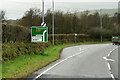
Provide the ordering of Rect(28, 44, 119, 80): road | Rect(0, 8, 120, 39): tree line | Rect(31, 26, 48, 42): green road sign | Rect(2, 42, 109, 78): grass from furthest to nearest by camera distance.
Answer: Rect(0, 8, 120, 39): tree line → Rect(31, 26, 48, 42): green road sign → Rect(2, 42, 109, 78): grass → Rect(28, 44, 119, 80): road

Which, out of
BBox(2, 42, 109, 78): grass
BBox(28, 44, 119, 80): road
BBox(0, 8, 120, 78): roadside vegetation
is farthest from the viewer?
BBox(0, 8, 120, 78): roadside vegetation

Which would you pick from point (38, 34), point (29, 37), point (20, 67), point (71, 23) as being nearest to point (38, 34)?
point (38, 34)

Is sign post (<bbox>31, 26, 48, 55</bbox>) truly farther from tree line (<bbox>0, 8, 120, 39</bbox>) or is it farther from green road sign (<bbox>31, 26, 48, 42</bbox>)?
tree line (<bbox>0, 8, 120, 39</bbox>)

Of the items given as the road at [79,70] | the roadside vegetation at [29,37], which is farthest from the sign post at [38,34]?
the road at [79,70]

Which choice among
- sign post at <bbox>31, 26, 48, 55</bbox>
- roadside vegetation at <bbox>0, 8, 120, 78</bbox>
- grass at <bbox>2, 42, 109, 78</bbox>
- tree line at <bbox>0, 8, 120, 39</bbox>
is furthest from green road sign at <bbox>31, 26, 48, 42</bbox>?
tree line at <bbox>0, 8, 120, 39</bbox>

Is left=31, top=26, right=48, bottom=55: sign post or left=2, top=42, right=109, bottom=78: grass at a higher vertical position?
left=31, top=26, right=48, bottom=55: sign post

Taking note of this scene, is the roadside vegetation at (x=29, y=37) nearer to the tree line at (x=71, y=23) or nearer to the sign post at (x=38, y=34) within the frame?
the tree line at (x=71, y=23)

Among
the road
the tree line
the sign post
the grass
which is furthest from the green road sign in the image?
the tree line

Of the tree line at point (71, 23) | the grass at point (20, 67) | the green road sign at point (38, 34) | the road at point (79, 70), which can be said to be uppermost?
the tree line at point (71, 23)

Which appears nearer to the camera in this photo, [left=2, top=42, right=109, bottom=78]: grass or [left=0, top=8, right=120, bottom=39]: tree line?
[left=2, top=42, right=109, bottom=78]: grass

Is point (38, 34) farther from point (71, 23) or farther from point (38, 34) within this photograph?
point (71, 23)

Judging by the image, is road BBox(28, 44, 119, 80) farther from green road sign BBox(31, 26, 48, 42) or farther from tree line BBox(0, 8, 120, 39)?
tree line BBox(0, 8, 120, 39)

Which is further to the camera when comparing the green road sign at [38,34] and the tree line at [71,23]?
the tree line at [71,23]

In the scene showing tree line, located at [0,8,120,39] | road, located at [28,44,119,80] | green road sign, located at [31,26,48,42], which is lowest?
road, located at [28,44,119,80]
